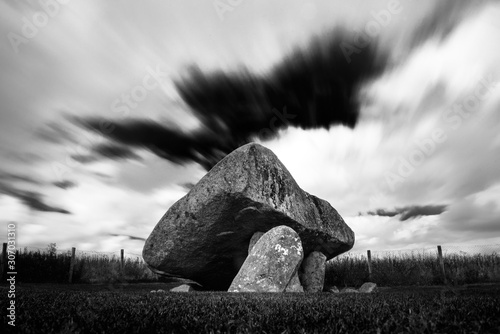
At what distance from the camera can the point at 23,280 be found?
1958 cm

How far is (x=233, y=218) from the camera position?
1124cm

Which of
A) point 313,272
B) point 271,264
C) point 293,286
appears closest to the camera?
point 271,264

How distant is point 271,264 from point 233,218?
2296 millimetres

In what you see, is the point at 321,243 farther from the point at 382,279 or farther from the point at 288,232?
the point at 382,279

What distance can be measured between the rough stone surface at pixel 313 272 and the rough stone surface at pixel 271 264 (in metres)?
2.82

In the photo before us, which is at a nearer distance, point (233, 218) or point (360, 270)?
point (233, 218)

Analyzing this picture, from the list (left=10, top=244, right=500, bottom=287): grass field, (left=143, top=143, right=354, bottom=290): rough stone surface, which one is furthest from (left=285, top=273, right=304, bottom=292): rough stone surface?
(left=10, top=244, right=500, bottom=287): grass field

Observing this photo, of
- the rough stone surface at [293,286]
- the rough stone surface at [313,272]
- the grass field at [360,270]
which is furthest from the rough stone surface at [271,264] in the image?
the grass field at [360,270]

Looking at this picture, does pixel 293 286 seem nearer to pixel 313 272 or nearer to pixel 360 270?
pixel 313 272

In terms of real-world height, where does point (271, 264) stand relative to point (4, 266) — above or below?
above

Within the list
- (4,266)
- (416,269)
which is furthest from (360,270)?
(4,266)

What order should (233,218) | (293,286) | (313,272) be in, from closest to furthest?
1. (293,286)
2. (233,218)
3. (313,272)

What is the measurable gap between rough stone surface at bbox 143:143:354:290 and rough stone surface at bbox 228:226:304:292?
1.13m

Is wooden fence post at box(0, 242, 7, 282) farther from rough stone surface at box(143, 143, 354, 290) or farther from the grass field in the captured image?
rough stone surface at box(143, 143, 354, 290)
